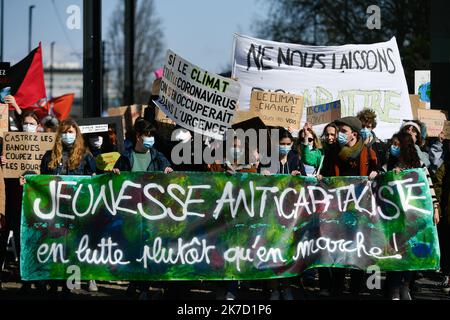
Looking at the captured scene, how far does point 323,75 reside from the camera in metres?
13.6

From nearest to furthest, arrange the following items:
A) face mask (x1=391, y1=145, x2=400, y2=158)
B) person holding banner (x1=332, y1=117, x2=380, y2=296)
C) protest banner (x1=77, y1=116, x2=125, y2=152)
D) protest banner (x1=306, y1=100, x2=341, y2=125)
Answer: face mask (x1=391, y1=145, x2=400, y2=158) → person holding banner (x1=332, y1=117, x2=380, y2=296) → protest banner (x1=77, y1=116, x2=125, y2=152) → protest banner (x1=306, y1=100, x2=341, y2=125)

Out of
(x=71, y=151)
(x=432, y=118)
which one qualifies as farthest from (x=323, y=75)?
(x=71, y=151)

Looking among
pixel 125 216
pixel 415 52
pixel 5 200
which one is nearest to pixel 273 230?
pixel 125 216

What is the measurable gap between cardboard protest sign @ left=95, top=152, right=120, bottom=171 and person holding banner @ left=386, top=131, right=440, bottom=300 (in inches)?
126

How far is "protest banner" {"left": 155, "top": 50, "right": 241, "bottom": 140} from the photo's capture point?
10.0m

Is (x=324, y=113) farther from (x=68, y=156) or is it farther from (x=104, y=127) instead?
(x=68, y=156)

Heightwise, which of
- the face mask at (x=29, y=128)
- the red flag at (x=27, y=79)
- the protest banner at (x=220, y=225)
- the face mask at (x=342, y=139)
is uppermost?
the red flag at (x=27, y=79)

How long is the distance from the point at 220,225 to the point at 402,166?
1805mm

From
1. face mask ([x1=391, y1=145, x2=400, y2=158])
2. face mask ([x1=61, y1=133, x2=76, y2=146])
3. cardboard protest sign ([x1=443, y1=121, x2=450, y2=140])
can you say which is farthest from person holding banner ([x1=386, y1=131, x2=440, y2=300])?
face mask ([x1=61, y1=133, x2=76, y2=146])

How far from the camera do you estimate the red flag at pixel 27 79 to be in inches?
502

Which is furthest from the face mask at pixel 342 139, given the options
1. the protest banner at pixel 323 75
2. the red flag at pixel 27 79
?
the red flag at pixel 27 79

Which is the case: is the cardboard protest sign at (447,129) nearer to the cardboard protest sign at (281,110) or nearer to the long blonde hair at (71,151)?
the cardboard protest sign at (281,110)

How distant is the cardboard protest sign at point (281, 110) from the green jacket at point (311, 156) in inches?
55.7

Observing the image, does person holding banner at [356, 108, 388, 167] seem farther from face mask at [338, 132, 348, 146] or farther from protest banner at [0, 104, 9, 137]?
protest banner at [0, 104, 9, 137]
